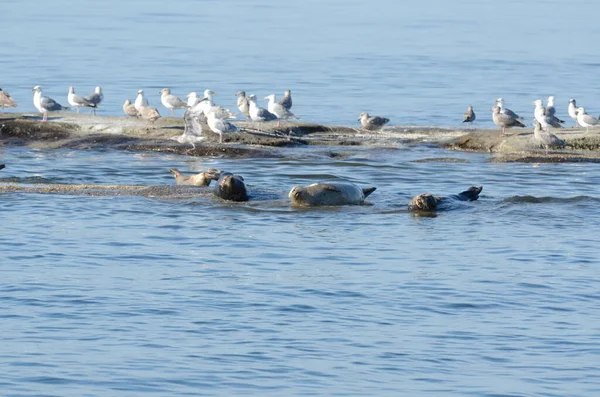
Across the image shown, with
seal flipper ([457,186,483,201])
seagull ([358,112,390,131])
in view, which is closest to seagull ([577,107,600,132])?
seagull ([358,112,390,131])

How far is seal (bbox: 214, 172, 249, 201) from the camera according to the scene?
1434cm

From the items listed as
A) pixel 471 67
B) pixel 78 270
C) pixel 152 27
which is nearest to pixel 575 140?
pixel 78 270

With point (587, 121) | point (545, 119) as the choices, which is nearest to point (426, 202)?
point (545, 119)

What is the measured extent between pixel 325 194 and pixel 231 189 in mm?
1026

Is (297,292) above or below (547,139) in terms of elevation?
below

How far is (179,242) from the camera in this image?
42.1 feet

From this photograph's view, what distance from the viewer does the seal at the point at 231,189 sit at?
47.1 feet

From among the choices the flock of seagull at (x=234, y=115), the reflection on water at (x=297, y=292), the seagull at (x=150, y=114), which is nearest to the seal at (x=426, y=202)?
the reflection on water at (x=297, y=292)

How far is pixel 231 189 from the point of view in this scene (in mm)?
14398

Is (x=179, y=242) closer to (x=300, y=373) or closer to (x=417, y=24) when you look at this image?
(x=300, y=373)

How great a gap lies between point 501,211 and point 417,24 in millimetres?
35929

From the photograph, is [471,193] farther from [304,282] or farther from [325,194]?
[304,282]

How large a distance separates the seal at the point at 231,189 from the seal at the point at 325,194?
53cm

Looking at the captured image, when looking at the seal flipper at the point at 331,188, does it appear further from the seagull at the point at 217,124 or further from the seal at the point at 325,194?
the seagull at the point at 217,124
